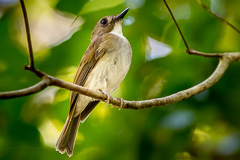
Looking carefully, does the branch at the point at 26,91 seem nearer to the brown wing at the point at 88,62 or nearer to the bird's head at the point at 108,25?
the brown wing at the point at 88,62

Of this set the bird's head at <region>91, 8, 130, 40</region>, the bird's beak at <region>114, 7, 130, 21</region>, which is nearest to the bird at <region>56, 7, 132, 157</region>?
the bird's beak at <region>114, 7, 130, 21</region>

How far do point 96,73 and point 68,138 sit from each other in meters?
0.62

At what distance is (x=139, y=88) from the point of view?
3.16m

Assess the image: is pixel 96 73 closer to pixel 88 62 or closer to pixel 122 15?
pixel 88 62

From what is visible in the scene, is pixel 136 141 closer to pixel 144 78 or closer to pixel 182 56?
pixel 144 78

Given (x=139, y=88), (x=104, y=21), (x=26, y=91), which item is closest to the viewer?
(x=26, y=91)

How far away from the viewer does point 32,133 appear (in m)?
3.10

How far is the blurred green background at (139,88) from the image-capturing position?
2.92m

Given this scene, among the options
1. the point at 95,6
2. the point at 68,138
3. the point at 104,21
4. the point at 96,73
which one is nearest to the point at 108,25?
the point at 104,21

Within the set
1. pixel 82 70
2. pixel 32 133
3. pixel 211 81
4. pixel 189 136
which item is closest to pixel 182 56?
pixel 211 81

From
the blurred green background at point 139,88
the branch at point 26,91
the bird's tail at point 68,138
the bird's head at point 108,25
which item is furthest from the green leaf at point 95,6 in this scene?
the branch at point 26,91

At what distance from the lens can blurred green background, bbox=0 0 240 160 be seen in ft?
9.58

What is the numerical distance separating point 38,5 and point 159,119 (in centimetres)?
148

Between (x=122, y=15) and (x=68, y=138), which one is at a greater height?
(x=122, y=15)
